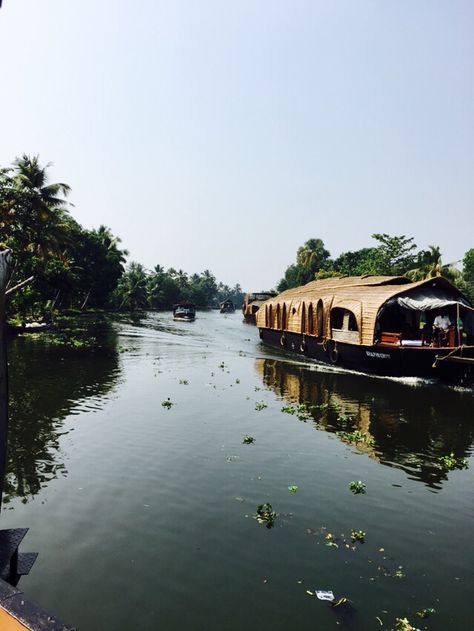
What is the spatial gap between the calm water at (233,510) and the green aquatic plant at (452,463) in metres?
0.28

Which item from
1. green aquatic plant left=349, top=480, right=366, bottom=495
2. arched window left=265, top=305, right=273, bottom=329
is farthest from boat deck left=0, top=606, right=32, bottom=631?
arched window left=265, top=305, right=273, bottom=329

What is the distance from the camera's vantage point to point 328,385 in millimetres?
21484

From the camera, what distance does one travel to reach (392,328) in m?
25.4

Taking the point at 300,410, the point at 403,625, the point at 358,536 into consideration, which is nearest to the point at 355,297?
the point at 300,410

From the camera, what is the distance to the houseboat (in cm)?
2114

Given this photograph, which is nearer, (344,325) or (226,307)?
(344,325)

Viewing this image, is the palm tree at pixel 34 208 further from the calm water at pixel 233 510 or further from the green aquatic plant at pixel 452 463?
the green aquatic plant at pixel 452 463

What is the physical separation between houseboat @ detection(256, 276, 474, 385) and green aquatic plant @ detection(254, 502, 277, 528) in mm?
15017

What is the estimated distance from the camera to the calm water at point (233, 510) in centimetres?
568

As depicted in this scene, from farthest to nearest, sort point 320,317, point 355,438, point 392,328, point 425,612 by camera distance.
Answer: point 320,317 < point 392,328 < point 355,438 < point 425,612

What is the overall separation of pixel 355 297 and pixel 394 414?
10367mm

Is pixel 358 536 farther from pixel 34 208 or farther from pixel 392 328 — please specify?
pixel 34 208

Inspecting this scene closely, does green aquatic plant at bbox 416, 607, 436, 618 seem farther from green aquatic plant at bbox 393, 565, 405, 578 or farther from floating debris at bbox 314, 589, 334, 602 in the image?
floating debris at bbox 314, 589, 334, 602

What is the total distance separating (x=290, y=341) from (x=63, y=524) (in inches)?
1103
